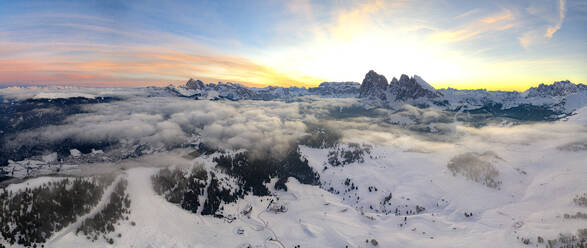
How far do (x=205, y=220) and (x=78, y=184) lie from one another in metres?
90.8

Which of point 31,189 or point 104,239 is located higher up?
point 31,189

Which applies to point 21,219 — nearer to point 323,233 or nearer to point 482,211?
point 323,233

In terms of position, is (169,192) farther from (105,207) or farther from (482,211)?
(482,211)

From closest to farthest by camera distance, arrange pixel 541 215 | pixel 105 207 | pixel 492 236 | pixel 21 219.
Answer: pixel 21 219
pixel 492 236
pixel 105 207
pixel 541 215

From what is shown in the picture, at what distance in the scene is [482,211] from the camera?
7830 inches

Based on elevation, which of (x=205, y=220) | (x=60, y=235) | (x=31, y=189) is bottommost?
(x=205, y=220)

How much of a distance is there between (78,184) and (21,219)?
44.9 m

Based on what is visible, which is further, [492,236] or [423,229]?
[423,229]

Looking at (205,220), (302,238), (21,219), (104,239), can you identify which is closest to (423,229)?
(302,238)

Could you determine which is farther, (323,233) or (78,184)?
(78,184)

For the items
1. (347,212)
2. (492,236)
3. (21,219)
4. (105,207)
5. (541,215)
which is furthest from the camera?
(347,212)

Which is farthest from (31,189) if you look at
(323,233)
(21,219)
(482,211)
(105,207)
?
(482,211)

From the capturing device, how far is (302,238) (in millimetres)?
153000

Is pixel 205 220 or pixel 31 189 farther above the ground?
pixel 31 189
